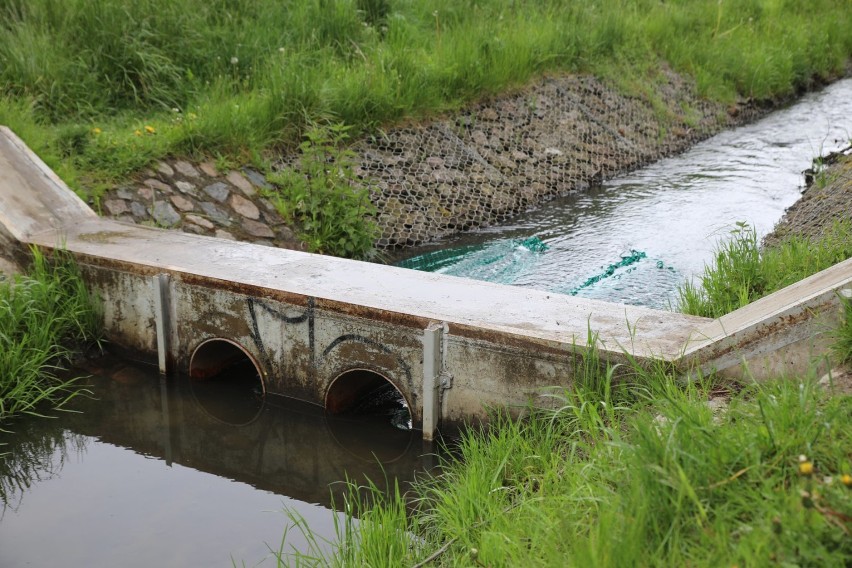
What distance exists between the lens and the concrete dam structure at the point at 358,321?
174 inches

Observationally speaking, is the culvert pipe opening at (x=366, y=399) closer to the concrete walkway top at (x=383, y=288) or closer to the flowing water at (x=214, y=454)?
the flowing water at (x=214, y=454)

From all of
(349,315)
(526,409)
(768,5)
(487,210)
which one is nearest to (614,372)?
(526,409)

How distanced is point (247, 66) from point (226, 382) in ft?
14.7

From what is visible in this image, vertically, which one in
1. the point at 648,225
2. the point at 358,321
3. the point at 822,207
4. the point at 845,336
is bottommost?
the point at 648,225

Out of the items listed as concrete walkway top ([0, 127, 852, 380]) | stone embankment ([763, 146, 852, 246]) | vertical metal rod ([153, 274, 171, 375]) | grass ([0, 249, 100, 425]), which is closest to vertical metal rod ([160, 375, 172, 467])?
vertical metal rod ([153, 274, 171, 375])

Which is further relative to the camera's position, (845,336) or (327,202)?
(327,202)

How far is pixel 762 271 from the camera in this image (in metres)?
5.85

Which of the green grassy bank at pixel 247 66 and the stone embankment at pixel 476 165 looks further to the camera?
the green grassy bank at pixel 247 66

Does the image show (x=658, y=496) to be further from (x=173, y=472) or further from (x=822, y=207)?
(x=822, y=207)

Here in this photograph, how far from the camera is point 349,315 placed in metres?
5.42

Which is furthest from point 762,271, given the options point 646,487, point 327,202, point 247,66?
point 247,66

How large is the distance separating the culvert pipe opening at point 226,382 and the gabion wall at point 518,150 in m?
2.36

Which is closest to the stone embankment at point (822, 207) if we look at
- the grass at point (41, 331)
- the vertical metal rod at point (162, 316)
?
the vertical metal rod at point (162, 316)

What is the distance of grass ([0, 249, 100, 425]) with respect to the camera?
5695 millimetres
